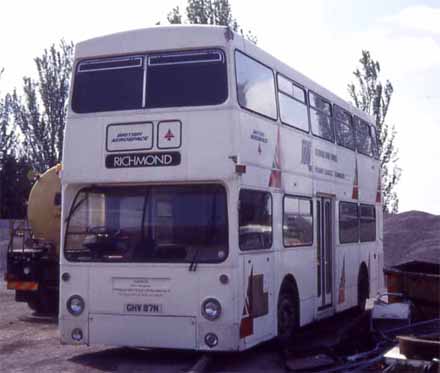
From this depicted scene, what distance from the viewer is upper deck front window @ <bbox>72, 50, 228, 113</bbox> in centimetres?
1084

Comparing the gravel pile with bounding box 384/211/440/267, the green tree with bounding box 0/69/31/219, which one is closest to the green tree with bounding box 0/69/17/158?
the green tree with bounding box 0/69/31/219

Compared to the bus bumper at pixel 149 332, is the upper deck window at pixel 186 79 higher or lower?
higher

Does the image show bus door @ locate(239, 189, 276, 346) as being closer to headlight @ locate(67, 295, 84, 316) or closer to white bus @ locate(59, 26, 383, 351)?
white bus @ locate(59, 26, 383, 351)

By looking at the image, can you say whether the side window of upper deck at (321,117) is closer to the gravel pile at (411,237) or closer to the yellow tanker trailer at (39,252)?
the yellow tanker trailer at (39,252)

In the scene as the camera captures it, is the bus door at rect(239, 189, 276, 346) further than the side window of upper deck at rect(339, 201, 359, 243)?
No

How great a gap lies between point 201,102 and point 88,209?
7.32 feet

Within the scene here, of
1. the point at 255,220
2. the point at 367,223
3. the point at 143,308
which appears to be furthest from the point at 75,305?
the point at 367,223

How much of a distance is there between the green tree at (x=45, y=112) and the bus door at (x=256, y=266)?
32891 mm

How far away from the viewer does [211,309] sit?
10.5 metres

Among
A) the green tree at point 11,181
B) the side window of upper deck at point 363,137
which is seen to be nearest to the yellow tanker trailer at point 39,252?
the side window of upper deck at point 363,137

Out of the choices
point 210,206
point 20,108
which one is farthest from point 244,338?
point 20,108

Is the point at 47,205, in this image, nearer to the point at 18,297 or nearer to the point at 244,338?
the point at 18,297

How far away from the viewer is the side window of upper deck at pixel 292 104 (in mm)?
12945

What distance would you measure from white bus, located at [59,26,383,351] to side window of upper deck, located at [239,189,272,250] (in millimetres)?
28
